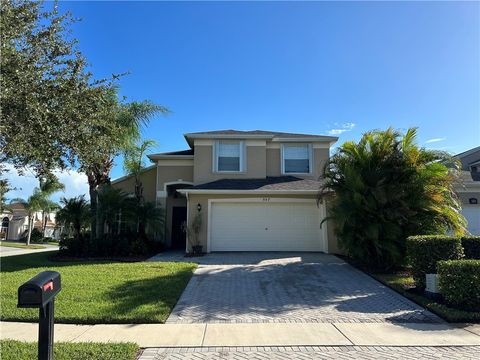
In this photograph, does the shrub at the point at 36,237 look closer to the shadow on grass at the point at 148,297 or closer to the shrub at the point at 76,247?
the shrub at the point at 76,247

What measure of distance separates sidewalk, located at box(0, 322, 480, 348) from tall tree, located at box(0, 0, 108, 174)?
3406mm

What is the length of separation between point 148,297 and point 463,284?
22.3ft

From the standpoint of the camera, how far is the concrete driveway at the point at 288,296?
23.7 ft

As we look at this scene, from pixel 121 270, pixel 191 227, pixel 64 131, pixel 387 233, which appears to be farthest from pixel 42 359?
pixel 191 227

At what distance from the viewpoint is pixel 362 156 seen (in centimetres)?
1258

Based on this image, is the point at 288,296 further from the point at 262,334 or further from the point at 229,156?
the point at 229,156

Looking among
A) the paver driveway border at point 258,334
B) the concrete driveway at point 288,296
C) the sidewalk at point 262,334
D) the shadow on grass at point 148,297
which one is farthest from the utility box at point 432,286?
the shadow on grass at point 148,297

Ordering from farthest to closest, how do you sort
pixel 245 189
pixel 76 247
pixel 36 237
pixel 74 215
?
pixel 36 237 < pixel 74 215 < pixel 76 247 < pixel 245 189

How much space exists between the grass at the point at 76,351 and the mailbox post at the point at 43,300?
3.97 feet

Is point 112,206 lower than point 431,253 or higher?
higher

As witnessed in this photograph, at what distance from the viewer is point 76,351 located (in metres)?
5.15

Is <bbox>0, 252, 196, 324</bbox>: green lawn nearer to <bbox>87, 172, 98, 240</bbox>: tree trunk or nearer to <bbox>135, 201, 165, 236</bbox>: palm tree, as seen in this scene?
<bbox>87, 172, 98, 240</bbox>: tree trunk

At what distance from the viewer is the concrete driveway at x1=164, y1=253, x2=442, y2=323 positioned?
723cm

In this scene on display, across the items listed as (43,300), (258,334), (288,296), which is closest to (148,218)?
(288,296)
